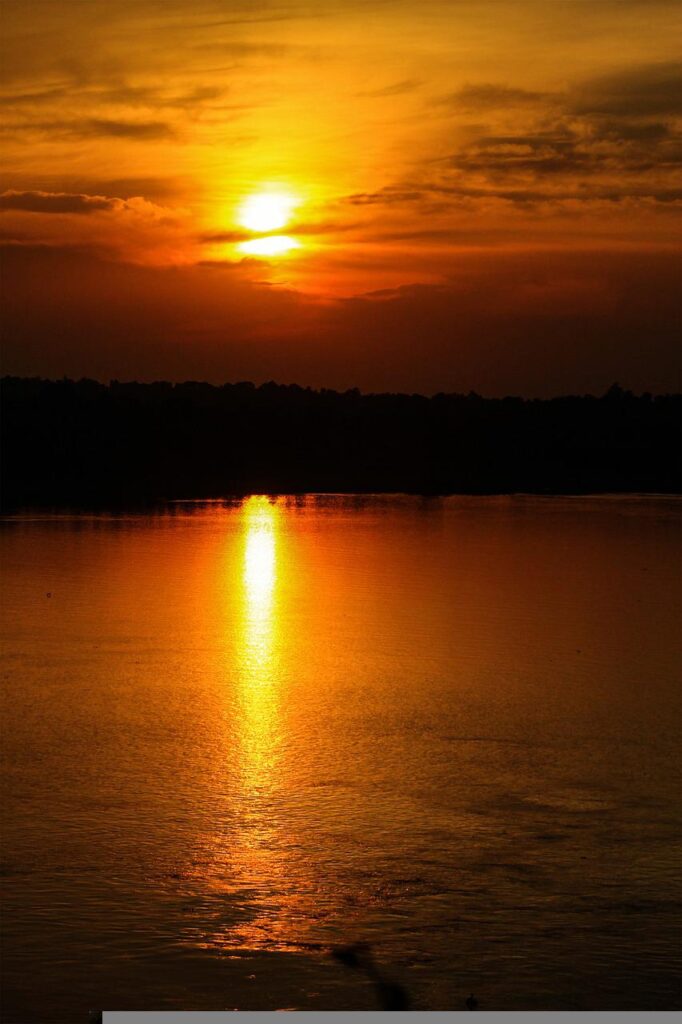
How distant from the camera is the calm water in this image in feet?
18.5

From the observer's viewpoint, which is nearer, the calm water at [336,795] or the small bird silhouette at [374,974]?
the small bird silhouette at [374,974]

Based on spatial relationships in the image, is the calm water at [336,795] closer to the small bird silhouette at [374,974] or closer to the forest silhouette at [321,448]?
the small bird silhouette at [374,974]

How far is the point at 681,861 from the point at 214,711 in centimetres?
438

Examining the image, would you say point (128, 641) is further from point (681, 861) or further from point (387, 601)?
point (681, 861)

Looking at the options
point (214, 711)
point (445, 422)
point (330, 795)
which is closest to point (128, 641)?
point (214, 711)

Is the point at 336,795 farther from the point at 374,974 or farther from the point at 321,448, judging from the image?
the point at 321,448

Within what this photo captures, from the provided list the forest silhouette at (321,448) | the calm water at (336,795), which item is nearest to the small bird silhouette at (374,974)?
the calm water at (336,795)

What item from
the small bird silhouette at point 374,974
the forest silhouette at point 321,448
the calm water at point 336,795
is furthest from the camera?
the forest silhouette at point 321,448

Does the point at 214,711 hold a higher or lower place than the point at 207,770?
higher

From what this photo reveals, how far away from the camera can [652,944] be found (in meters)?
5.84

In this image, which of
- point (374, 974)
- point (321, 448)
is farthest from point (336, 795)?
point (321, 448)

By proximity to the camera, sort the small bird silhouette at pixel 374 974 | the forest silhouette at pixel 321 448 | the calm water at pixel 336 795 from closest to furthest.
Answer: the small bird silhouette at pixel 374 974 → the calm water at pixel 336 795 → the forest silhouette at pixel 321 448

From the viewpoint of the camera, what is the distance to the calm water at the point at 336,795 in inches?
222

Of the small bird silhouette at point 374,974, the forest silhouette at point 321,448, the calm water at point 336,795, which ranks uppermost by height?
the forest silhouette at point 321,448
